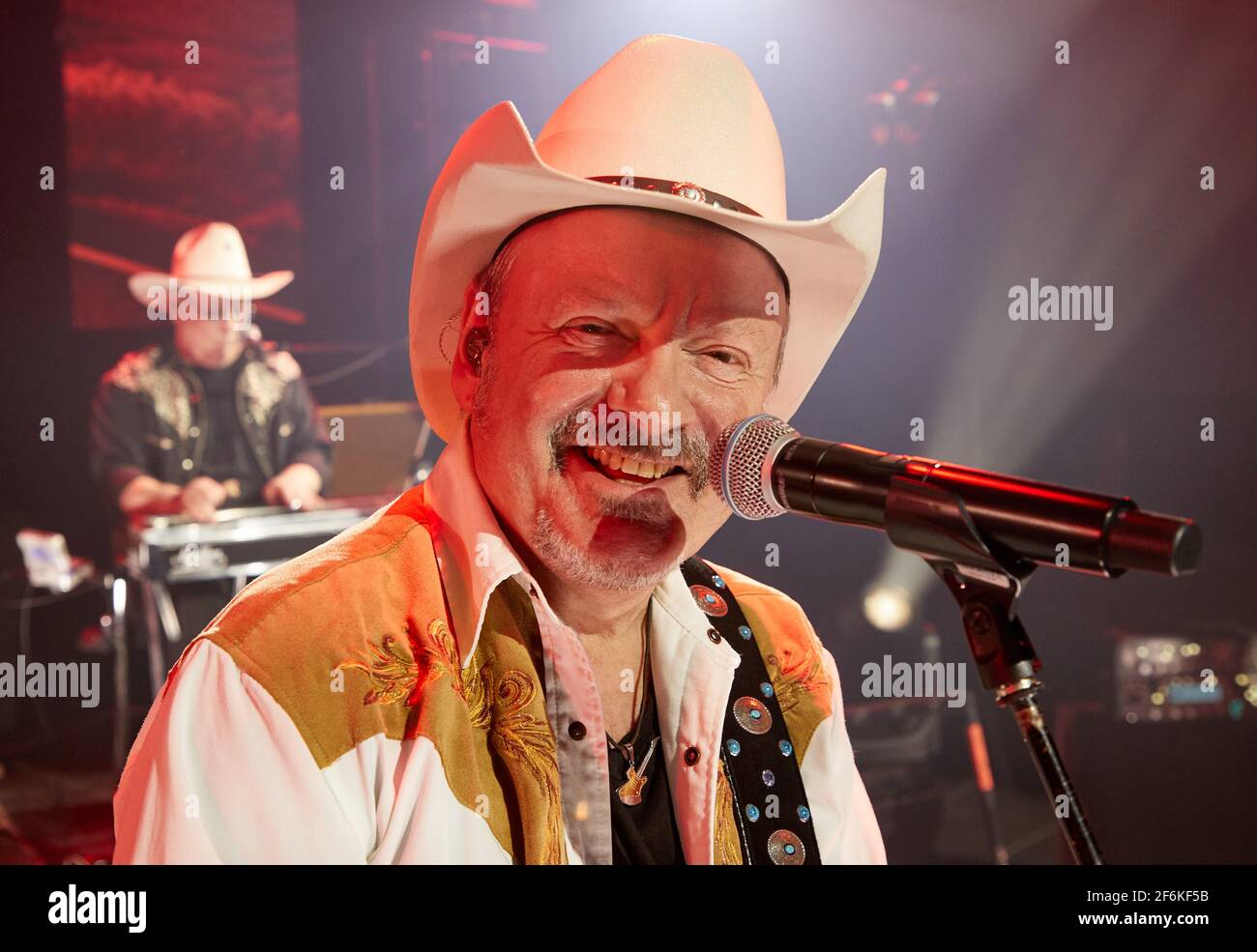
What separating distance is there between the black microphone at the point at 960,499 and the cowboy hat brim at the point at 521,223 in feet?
2.00

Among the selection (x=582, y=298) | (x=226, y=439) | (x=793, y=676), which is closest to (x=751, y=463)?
(x=582, y=298)

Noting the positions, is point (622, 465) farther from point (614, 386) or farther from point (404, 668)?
point (404, 668)

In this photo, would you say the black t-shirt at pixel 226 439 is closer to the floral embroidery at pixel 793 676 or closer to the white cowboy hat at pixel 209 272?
the white cowboy hat at pixel 209 272

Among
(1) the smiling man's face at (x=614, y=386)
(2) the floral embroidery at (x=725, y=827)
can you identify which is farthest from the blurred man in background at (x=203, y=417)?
(2) the floral embroidery at (x=725, y=827)

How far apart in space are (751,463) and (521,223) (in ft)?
Answer: 2.67

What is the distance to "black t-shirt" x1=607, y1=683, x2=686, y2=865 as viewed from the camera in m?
1.95

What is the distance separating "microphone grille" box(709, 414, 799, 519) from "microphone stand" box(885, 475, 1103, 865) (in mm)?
215

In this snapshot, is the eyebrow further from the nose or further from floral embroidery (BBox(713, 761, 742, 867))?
floral embroidery (BBox(713, 761, 742, 867))

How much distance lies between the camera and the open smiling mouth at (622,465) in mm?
1909

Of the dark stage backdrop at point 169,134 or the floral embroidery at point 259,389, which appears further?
the floral embroidery at point 259,389

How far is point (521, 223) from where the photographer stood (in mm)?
2088
